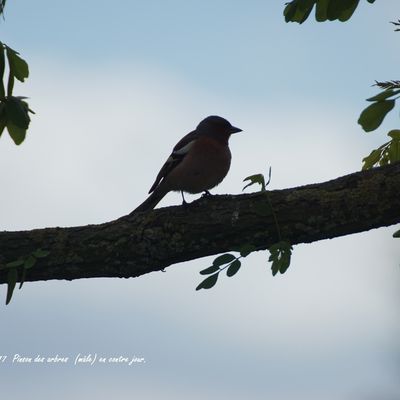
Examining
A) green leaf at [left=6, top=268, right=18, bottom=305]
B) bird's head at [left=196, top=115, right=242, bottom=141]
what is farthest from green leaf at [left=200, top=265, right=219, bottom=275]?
bird's head at [left=196, top=115, right=242, bottom=141]

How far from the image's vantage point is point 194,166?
729 centimetres

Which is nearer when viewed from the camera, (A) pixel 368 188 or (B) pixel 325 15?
(B) pixel 325 15

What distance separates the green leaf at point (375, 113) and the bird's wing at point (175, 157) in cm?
440

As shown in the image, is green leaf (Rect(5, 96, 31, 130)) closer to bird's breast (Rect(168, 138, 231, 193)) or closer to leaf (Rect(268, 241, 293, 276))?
leaf (Rect(268, 241, 293, 276))

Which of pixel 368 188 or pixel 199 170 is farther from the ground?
pixel 199 170

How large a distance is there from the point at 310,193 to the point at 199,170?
2.58 metres

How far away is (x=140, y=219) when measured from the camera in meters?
5.01

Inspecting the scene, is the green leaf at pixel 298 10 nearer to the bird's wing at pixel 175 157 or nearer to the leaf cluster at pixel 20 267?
the leaf cluster at pixel 20 267

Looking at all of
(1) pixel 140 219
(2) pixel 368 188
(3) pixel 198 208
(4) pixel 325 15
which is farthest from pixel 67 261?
(4) pixel 325 15

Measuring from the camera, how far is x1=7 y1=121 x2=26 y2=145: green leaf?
3902 millimetres

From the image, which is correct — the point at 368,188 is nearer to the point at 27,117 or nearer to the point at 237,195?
the point at 237,195

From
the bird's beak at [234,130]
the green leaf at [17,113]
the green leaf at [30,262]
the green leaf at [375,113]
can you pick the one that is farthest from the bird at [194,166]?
the green leaf at [375,113]

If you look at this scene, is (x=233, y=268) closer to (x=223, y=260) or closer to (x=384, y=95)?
(x=223, y=260)

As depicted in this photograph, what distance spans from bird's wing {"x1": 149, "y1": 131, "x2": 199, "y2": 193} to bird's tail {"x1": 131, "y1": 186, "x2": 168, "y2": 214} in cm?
6
